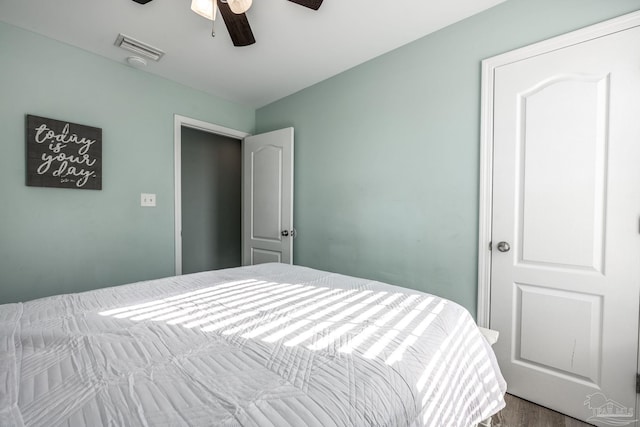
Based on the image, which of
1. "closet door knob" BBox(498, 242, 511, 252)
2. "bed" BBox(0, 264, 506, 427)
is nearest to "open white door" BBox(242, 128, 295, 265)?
"bed" BBox(0, 264, 506, 427)

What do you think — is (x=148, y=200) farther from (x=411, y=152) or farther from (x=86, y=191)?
(x=411, y=152)

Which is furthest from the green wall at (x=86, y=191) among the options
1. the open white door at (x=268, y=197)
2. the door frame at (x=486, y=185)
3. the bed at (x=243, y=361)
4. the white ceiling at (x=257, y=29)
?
the door frame at (x=486, y=185)

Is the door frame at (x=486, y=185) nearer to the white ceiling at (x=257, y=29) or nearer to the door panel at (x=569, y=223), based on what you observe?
the door panel at (x=569, y=223)

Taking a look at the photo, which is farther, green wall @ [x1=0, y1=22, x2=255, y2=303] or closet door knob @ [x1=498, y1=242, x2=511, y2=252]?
green wall @ [x1=0, y1=22, x2=255, y2=303]

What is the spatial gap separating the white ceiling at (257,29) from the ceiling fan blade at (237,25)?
1.02 feet

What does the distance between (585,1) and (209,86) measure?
9.69 feet

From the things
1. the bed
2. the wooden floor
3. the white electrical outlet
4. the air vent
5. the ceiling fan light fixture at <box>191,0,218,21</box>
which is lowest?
the wooden floor

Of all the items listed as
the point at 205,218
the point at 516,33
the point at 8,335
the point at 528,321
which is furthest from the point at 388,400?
the point at 205,218

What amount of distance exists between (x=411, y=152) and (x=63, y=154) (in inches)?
105

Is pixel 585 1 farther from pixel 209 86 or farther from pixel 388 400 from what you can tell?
pixel 209 86

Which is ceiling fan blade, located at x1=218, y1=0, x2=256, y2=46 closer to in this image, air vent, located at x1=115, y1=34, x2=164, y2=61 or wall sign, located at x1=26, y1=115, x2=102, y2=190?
air vent, located at x1=115, y1=34, x2=164, y2=61

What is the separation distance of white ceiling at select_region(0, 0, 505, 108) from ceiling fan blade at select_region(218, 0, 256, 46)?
0.31m

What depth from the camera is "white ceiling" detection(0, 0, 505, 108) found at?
1.77 meters

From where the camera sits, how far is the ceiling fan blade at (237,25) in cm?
144
